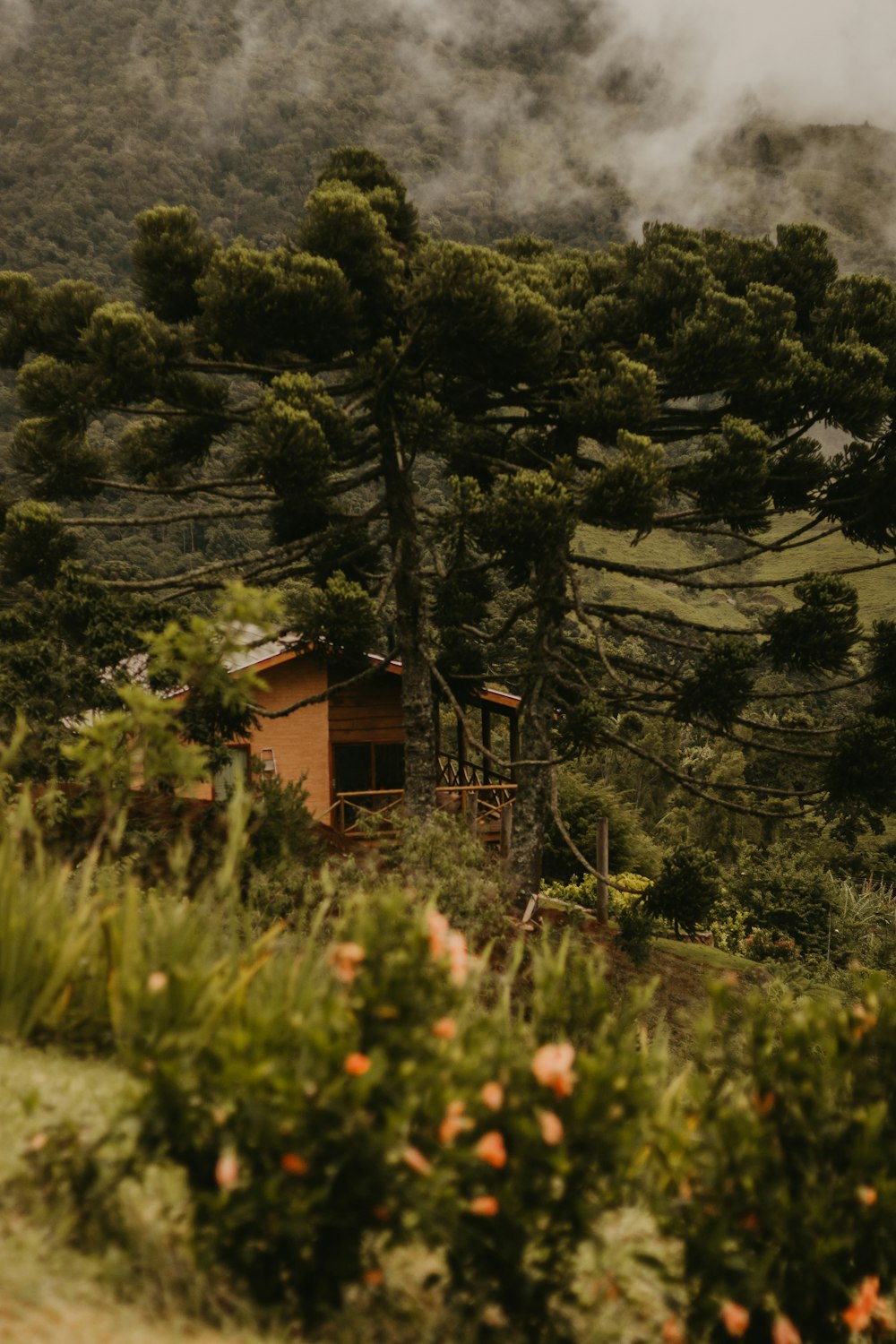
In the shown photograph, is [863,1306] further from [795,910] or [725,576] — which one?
[725,576]

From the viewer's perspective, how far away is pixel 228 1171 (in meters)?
2.69

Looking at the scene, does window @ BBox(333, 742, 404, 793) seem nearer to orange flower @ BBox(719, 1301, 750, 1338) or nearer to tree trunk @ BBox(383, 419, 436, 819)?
tree trunk @ BBox(383, 419, 436, 819)

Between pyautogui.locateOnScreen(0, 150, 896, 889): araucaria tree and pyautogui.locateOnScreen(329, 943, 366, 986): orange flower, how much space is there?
826cm

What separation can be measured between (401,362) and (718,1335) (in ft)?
36.2

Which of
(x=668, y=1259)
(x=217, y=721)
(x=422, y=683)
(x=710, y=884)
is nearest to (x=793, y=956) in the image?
(x=710, y=884)

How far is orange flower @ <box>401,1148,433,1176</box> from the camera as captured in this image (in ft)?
8.96

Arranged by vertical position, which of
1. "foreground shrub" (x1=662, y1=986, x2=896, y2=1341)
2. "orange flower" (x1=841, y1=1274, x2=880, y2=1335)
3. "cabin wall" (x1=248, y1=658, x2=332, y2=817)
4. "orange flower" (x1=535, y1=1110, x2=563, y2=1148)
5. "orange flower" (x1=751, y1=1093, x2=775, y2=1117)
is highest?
"cabin wall" (x1=248, y1=658, x2=332, y2=817)

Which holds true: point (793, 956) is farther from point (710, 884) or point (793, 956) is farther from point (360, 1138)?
point (360, 1138)

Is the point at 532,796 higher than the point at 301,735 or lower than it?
lower

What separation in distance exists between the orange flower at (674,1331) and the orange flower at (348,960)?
4.50ft

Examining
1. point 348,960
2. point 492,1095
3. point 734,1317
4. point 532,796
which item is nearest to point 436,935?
point 348,960

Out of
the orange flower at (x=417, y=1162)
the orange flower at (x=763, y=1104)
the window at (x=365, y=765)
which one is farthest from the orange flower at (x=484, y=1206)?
the window at (x=365, y=765)

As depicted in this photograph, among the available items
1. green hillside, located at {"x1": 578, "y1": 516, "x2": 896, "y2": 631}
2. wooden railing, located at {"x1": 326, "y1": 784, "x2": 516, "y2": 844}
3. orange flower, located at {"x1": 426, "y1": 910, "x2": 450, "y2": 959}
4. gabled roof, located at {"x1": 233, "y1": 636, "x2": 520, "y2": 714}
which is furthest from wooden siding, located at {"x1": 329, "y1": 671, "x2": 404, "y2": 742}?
green hillside, located at {"x1": 578, "y1": 516, "x2": 896, "y2": 631}

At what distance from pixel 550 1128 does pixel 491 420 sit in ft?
42.5
